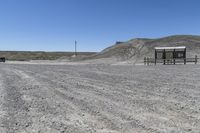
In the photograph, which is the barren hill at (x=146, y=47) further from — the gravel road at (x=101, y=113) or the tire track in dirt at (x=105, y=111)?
the tire track in dirt at (x=105, y=111)

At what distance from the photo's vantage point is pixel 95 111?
9492 mm

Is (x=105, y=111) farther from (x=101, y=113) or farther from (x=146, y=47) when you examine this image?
(x=146, y=47)

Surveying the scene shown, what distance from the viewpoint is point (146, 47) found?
7850 cm

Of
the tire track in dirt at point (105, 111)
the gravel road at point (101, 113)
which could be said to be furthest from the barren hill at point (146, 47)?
the tire track in dirt at point (105, 111)

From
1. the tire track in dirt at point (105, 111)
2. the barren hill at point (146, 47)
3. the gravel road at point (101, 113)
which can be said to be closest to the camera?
the gravel road at point (101, 113)

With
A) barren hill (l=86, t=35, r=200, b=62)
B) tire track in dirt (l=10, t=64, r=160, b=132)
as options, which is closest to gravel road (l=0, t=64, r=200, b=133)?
tire track in dirt (l=10, t=64, r=160, b=132)

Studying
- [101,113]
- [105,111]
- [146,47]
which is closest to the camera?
[101,113]

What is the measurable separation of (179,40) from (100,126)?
244 ft

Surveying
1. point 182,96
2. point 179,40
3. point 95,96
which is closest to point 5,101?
point 95,96

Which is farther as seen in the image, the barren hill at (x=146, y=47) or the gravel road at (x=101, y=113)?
the barren hill at (x=146, y=47)

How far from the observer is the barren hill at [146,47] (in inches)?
2858

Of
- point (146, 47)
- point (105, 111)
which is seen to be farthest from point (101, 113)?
point (146, 47)

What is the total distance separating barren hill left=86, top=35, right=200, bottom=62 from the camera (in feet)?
238

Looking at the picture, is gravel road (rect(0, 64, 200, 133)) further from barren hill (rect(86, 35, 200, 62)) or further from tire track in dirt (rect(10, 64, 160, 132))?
barren hill (rect(86, 35, 200, 62))
